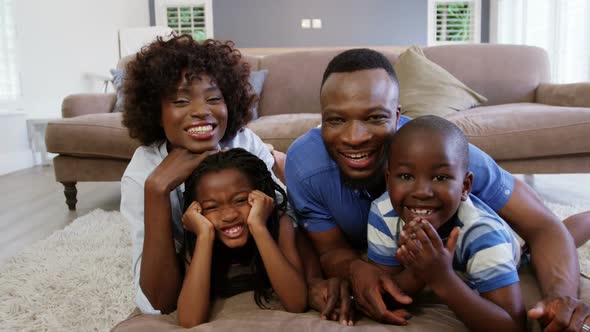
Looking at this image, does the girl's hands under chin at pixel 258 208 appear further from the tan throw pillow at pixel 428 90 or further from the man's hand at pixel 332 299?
the tan throw pillow at pixel 428 90

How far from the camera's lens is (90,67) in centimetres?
557

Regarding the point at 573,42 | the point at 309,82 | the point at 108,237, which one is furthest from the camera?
the point at 573,42

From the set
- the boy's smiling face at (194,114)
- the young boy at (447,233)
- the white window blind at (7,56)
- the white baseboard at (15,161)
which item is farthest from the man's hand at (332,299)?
the white window blind at (7,56)

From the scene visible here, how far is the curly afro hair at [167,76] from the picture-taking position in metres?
1.26

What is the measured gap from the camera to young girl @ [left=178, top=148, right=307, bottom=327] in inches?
40.0

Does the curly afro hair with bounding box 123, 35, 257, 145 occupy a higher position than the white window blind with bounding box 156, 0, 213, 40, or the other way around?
the white window blind with bounding box 156, 0, 213, 40

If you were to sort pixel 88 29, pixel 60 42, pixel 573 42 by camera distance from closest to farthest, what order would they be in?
1. pixel 573 42
2. pixel 60 42
3. pixel 88 29

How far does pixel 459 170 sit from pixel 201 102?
26.9 inches

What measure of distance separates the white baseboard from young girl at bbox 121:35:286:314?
3.35m

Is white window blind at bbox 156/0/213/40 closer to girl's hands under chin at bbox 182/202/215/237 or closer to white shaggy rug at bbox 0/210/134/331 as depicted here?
white shaggy rug at bbox 0/210/134/331

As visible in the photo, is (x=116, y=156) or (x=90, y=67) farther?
(x=90, y=67)

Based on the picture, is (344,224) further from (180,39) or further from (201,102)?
(180,39)

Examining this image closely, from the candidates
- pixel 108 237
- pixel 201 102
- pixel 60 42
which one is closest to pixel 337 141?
pixel 201 102

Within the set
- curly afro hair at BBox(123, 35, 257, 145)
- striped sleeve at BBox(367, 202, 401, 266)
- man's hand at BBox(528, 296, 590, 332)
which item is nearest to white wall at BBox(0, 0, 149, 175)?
curly afro hair at BBox(123, 35, 257, 145)
